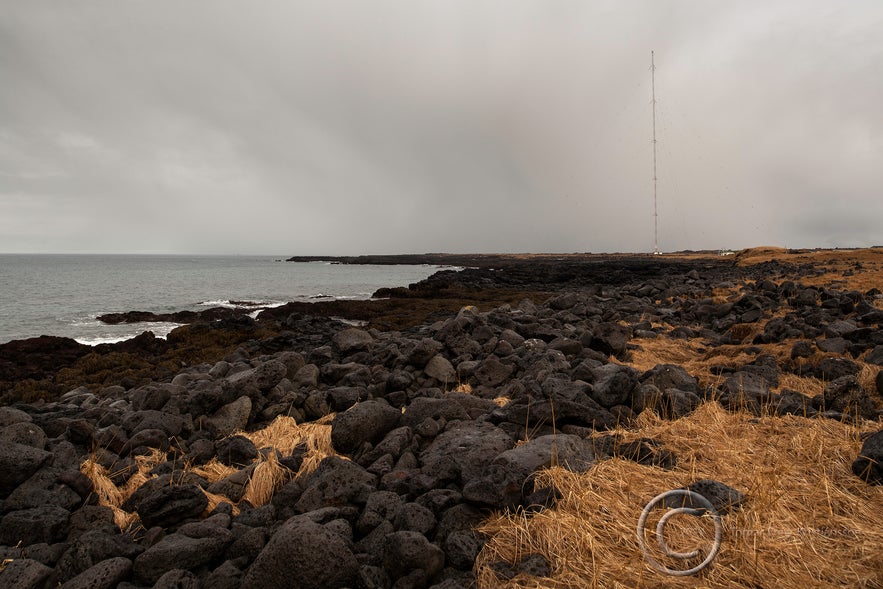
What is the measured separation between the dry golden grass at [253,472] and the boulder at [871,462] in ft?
16.3

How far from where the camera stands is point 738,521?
3027mm

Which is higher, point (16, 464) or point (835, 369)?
point (835, 369)

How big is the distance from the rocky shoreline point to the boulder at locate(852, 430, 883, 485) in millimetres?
14

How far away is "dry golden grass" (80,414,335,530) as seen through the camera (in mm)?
4543

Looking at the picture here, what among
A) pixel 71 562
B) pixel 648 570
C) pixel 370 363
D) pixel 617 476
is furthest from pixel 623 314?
pixel 71 562

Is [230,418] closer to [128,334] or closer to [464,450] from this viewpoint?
[464,450]

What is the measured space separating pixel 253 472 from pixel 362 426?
52.8 inches

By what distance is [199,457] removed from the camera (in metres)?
5.72

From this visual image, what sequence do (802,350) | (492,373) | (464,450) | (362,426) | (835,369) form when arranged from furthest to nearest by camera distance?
1. (492,373)
2. (802,350)
3. (835,369)
4. (362,426)
5. (464,450)

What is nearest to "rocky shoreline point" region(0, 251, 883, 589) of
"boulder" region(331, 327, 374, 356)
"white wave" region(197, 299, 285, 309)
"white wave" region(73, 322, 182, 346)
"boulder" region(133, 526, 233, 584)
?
"boulder" region(133, 526, 233, 584)

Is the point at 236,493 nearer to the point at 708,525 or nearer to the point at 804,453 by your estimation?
the point at 708,525

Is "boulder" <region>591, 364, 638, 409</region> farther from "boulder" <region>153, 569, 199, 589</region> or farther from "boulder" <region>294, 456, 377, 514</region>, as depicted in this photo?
"boulder" <region>153, 569, 199, 589</region>

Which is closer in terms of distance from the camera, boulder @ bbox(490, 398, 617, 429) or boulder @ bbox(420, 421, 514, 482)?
boulder @ bbox(420, 421, 514, 482)

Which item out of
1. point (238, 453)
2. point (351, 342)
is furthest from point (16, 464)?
point (351, 342)
